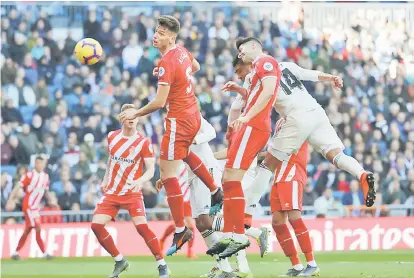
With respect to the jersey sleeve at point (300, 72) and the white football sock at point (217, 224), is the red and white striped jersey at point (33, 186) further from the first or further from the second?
the jersey sleeve at point (300, 72)

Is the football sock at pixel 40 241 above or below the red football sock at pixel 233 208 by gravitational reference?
below

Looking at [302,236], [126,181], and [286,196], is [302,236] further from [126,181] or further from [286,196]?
[126,181]

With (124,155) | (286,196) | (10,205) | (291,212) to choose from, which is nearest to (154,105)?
(286,196)

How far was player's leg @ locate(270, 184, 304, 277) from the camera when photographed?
511 inches

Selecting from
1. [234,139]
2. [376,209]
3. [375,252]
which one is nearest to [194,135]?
[234,139]

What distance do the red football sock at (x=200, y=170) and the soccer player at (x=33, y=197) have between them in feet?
26.0

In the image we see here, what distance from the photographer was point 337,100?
24984 mm

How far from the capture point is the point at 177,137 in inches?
472

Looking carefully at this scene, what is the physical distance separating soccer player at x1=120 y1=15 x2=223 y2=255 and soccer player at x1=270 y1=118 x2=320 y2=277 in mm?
1286

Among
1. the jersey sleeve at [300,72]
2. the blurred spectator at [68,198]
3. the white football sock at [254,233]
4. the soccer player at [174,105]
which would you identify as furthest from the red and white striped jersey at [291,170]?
the blurred spectator at [68,198]

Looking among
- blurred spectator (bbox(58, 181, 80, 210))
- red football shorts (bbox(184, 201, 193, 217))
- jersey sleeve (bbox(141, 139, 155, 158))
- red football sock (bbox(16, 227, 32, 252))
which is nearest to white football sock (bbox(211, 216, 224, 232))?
jersey sleeve (bbox(141, 139, 155, 158))

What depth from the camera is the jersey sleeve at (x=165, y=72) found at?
11633 millimetres

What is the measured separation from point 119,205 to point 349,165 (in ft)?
10.7

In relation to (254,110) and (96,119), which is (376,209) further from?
(254,110)
